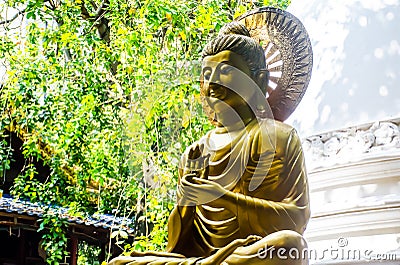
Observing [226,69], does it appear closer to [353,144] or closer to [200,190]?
[200,190]

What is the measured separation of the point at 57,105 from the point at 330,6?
2200mm

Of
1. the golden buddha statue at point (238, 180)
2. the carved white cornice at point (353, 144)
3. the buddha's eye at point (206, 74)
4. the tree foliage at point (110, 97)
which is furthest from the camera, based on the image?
the carved white cornice at point (353, 144)

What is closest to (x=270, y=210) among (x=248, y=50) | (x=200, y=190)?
(x=200, y=190)

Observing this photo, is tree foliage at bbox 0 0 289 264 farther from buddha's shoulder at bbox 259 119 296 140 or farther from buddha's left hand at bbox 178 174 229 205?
buddha's left hand at bbox 178 174 229 205

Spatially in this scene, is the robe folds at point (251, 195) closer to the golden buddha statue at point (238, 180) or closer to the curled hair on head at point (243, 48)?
the golden buddha statue at point (238, 180)

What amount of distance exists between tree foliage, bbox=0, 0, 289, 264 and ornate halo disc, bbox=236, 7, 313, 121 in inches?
55.3

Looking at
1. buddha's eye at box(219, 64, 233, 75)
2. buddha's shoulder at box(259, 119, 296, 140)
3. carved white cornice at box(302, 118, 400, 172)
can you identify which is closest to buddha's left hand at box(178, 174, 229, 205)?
buddha's shoulder at box(259, 119, 296, 140)

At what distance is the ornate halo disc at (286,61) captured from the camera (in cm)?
258

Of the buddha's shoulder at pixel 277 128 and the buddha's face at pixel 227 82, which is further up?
the buddha's face at pixel 227 82

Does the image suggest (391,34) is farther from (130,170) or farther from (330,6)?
(130,170)

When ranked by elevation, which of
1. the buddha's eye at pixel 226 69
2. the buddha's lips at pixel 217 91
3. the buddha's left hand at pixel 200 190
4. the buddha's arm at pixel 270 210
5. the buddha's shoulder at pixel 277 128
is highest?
the buddha's eye at pixel 226 69

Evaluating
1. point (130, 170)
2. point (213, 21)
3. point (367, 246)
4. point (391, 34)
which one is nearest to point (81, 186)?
point (130, 170)

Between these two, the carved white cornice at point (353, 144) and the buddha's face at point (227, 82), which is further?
the carved white cornice at point (353, 144)

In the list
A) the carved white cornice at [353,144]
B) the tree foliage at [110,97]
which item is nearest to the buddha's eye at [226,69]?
the tree foliage at [110,97]
